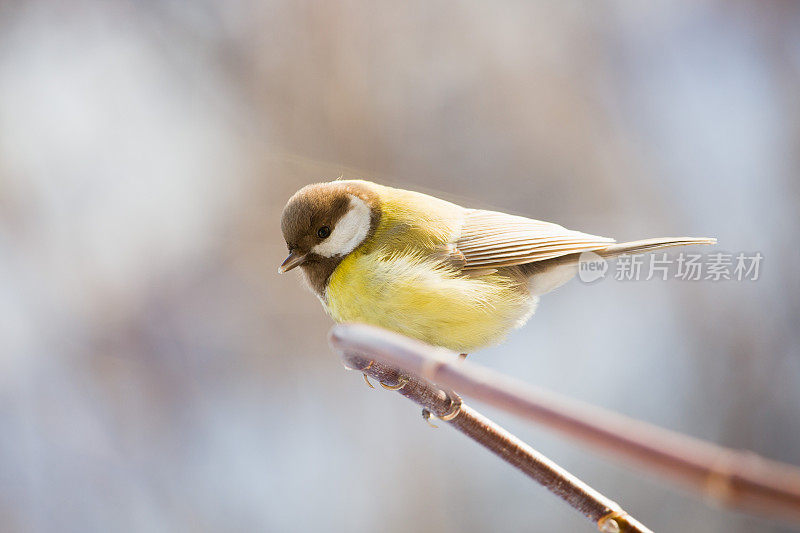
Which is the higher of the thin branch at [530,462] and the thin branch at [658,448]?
the thin branch at [530,462]

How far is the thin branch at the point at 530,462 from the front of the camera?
799 millimetres

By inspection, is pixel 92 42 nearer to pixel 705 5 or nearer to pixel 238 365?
pixel 238 365

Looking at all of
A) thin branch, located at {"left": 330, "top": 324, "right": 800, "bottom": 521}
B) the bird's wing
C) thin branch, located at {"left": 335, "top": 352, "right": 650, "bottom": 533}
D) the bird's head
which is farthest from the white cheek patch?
thin branch, located at {"left": 330, "top": 324, "right": 800, "bottom": 521}

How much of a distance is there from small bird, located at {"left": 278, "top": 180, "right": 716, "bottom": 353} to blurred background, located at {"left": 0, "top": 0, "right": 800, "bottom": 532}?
2.14 ft

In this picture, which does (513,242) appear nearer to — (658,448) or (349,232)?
(349,232)

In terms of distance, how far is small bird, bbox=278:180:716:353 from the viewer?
118 cm

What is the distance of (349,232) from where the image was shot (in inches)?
49.3

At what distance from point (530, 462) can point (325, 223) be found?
0.54m

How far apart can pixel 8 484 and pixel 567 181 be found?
1687mm

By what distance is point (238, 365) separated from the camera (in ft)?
6.89

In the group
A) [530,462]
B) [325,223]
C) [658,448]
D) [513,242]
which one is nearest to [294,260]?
[325,223]

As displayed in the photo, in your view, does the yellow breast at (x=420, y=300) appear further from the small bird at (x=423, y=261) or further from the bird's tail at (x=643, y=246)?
the bird's tail at (x=643, y=246)

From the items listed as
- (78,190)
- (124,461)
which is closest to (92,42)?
(78,190)

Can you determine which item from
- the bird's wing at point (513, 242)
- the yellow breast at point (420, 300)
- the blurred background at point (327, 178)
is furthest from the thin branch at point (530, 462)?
the blurred background at point (327, 178)
